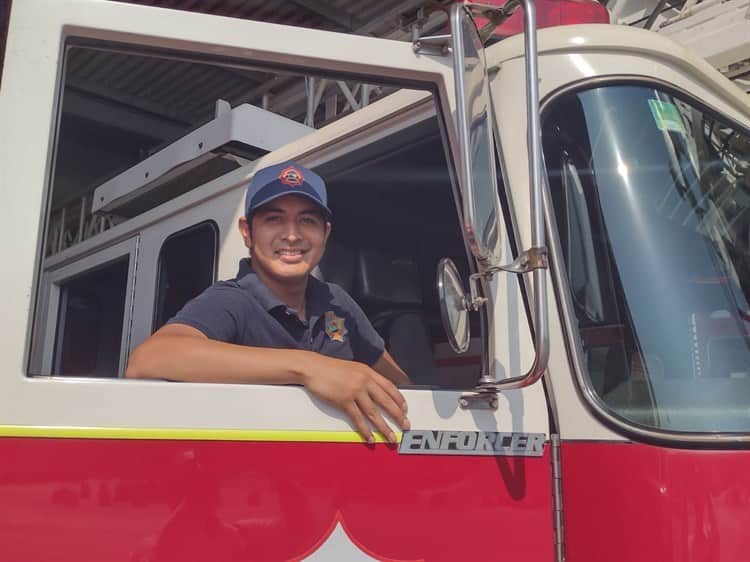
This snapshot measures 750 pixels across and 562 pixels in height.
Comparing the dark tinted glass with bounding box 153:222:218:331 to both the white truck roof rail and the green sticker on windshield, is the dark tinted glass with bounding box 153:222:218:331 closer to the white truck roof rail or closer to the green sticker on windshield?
the white truck roof rail

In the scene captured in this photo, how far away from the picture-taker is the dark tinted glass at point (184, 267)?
3.13m

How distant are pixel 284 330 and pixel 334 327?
189mm

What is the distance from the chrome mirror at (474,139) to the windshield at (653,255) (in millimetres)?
234

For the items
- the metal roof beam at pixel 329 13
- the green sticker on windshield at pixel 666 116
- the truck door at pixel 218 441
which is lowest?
the truck door at pixel 218 441

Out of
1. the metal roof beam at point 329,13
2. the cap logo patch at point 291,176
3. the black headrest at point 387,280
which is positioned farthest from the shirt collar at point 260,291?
the metal roof beam at point 329,13

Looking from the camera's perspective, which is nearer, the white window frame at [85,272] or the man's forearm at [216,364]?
the man's forearm at [216,364]

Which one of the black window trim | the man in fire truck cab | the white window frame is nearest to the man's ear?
the man in fire truck cab

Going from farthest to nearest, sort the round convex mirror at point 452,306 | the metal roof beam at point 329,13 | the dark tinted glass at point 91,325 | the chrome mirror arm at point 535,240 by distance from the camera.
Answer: the metal roof beam at point 329,13
the dark tinted glass at point 91,325
the round convex mirror at point 452,306
the chrome mirror arm at point 535,240

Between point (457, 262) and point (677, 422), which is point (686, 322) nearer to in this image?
point (677, 422)

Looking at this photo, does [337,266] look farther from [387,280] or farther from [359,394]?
[359,394]

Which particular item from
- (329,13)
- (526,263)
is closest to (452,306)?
(526,263)

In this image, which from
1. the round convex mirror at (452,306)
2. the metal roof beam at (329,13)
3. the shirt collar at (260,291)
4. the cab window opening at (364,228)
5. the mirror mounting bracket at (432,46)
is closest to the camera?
the round convex mirror at (452,306)

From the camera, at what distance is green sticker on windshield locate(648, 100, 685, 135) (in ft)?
5.75

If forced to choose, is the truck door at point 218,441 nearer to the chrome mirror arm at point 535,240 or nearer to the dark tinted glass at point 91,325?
the chrome mirror arm at point 535,240
